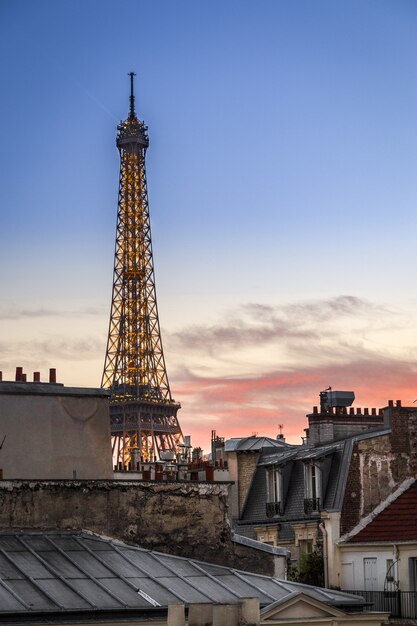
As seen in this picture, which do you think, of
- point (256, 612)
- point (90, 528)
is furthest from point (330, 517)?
point (256, 612)

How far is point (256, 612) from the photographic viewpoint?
23188mm

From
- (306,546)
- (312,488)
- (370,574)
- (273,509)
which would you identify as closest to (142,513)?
(370,574)

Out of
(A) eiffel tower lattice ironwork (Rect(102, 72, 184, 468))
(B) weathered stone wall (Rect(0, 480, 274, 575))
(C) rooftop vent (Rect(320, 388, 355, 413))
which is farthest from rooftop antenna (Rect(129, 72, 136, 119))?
(B) weathered stone wall (Rect(0, 480, 274, 575))

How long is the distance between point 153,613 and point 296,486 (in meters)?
23.4

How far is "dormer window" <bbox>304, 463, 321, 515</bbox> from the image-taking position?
2055 inches

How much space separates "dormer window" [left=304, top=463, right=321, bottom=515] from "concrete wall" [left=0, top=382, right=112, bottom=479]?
13.8 m

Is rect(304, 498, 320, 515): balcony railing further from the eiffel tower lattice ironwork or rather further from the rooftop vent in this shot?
the eiffel tower lattice ironwork

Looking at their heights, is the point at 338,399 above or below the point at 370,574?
above

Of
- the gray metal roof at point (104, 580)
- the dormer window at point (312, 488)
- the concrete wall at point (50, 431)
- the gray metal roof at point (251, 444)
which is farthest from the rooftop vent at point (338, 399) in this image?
the gray metal roof at point (104, 580)

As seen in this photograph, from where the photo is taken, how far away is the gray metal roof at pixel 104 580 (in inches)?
1252

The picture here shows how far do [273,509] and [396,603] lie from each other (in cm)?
1447

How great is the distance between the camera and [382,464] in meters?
49.0

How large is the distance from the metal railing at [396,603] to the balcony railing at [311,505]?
951cm

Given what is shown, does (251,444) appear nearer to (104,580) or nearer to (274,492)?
(274,492)
